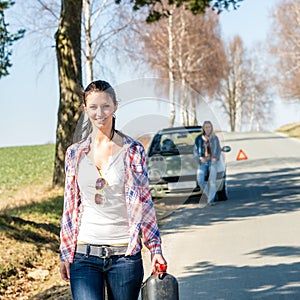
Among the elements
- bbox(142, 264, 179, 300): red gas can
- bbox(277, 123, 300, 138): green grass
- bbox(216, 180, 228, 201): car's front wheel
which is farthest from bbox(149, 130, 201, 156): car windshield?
bbox(277, 123, 300, 138): green grass

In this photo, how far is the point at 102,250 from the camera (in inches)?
138

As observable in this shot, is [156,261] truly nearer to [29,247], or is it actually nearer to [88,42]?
[29,247]

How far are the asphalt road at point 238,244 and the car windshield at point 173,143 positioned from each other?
49.3 inches

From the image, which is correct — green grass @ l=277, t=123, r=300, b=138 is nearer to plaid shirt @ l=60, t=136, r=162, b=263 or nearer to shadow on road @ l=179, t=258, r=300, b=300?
shadow on road @ l=179, t=258, r=300, b=300

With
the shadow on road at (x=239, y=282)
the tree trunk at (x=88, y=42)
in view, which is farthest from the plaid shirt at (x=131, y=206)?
the tree trunk at (x=88, y=42)

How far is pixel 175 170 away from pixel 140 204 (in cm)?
1116

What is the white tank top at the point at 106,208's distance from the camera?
353 centimetres

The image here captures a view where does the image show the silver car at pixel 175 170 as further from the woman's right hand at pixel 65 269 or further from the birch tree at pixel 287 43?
the birch tree at pixel 287 43

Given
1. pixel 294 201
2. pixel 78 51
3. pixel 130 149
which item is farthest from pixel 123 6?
pixel 130 149

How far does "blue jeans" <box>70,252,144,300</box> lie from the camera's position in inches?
139

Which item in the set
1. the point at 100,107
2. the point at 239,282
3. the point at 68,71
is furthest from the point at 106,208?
the point at 68,71

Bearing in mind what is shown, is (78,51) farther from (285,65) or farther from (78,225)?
(285,65)

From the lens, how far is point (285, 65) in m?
60.2

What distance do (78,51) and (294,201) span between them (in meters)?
5.92
